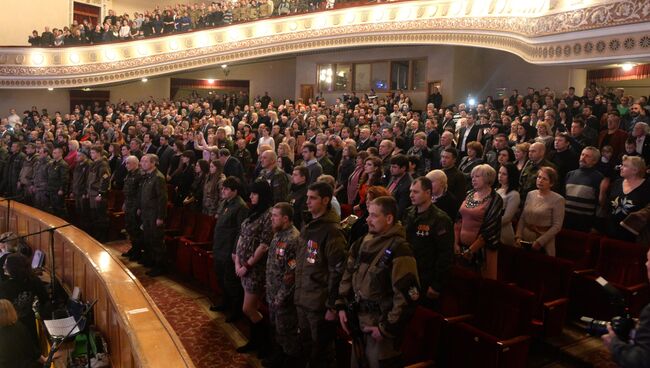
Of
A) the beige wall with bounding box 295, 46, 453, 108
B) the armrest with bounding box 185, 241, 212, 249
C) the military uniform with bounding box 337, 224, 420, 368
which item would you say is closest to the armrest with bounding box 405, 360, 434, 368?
the military uniform with bounding box 337, 224, 420, 368

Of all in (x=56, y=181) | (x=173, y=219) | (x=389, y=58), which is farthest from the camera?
(x=389, y=58)

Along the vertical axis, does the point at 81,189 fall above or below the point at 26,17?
below

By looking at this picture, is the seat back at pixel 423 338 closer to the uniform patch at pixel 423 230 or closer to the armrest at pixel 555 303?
the uniform patch at pixel 423 230

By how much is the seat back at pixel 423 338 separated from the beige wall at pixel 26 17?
1910 cm

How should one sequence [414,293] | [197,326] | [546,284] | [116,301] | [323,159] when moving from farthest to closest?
[323,159]
[197,326]
[546,284]
[116,301]
[414,293]

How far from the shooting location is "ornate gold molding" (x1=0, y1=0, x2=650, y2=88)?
8.02m

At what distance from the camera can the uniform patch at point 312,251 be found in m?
3.28

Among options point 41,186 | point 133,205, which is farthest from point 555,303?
point 41,186

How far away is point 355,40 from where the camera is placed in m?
14.7

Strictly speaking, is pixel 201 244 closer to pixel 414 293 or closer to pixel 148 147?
pixel 414 293

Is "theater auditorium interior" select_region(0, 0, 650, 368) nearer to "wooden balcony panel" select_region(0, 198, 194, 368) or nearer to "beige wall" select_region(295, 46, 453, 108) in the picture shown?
"wooden balcony panel" select_region(0, 198, 194, 368)

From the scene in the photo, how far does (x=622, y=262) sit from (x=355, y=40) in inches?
456

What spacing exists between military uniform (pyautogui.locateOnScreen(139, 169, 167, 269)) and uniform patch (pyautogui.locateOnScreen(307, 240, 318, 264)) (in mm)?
3144

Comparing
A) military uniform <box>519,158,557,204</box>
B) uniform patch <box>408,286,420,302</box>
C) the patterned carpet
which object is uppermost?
military uniform <box>519,158,557,204</box>
